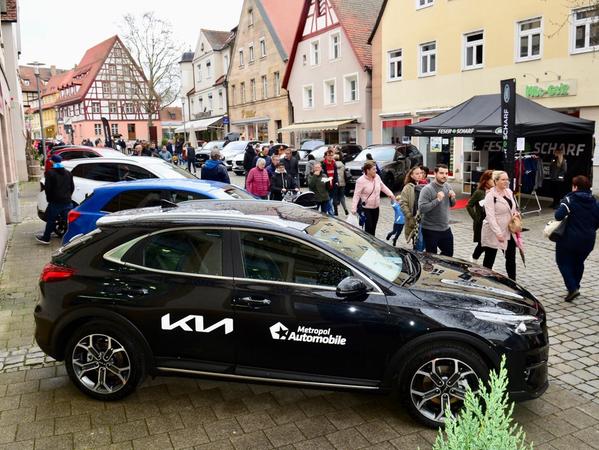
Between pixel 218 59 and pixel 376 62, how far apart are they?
27.1 meters

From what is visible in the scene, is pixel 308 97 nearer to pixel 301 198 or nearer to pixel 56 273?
pixel 301 198

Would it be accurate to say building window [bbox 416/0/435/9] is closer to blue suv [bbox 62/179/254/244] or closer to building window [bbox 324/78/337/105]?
building window [bbox 324/78/337/105]

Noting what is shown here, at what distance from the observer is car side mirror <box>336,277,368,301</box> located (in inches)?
157

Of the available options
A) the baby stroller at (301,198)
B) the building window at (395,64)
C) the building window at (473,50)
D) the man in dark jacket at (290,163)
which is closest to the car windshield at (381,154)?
the man in dark jacket at (290,163)

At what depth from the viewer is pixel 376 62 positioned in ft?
92.0

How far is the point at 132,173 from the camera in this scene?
37.4 feet

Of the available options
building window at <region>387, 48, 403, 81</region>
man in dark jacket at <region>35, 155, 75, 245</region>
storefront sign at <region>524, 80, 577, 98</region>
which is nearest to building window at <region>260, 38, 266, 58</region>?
building window at <region>387, 48, 403, 81</region>

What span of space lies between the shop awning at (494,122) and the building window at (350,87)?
50.1 ft

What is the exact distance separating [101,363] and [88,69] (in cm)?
7937

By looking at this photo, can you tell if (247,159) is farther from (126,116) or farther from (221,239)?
(126,116)

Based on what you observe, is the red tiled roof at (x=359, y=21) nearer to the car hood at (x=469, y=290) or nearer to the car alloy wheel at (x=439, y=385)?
the car hood at (x=469, y=290)

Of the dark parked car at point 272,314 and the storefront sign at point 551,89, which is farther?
the storefront sign at point 551,89

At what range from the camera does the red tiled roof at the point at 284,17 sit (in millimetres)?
40406

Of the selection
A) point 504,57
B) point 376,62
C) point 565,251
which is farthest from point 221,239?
point 376,62
